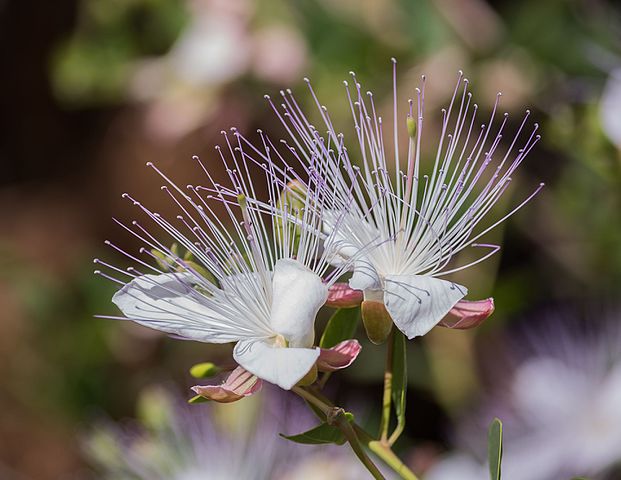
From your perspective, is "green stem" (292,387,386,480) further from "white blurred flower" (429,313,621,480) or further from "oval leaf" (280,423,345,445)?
"white blurred flower" (429,313,621,480)

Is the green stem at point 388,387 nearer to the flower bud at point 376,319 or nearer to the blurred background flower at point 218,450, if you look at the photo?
the flower bud at point 376,319

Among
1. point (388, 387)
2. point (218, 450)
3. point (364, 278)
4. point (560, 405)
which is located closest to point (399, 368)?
point (388, 387)

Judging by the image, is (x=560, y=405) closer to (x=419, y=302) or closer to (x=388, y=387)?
(x=388, y=387)

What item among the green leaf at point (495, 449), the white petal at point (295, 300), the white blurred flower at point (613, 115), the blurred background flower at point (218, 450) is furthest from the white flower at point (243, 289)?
the white blurred flower at point (613, 115)

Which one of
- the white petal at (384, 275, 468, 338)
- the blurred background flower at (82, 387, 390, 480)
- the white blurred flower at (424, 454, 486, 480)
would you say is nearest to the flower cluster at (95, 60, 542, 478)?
the white petal at (384, 275, 468, 338)

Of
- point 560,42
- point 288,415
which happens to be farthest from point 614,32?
point 288,415
